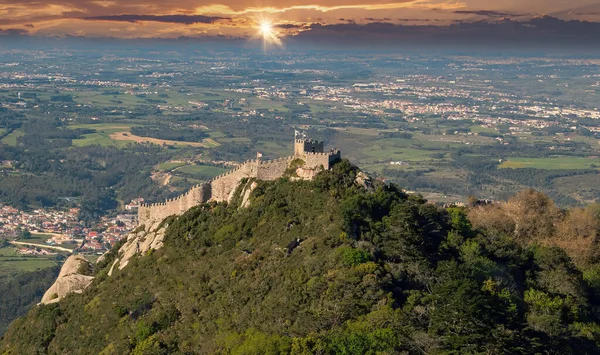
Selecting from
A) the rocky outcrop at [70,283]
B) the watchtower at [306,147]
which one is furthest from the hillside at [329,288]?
the watchtower at [306,147]

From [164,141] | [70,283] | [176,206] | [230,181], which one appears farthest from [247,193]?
[164,141]

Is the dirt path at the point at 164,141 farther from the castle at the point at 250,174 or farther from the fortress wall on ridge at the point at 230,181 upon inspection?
the fortress wall on ridge at the point at 230,181

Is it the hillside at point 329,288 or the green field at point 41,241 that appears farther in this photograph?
the green field at point 41,241

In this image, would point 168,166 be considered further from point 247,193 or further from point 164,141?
point 247,193

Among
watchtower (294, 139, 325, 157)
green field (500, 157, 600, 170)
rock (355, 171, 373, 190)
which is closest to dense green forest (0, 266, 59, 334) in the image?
watchtower (294, 139, 325, 157)

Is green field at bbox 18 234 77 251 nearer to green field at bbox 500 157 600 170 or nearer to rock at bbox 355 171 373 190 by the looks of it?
rock at bbox 355 171 373 190

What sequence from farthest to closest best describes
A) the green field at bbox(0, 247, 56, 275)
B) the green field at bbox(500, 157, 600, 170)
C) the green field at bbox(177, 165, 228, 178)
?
the green field at bbox(500, 157, 600, 170), the green field at bbox(177, 165, 228, 178), the green field at bbox(0, 247, 56, 275)

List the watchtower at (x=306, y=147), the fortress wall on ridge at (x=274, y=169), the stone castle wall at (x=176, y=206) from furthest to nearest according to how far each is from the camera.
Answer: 1. the stone castle wall at (x=176, y=206)
2. the fortress wall on ridge at (x=274, y=169)
3. the watchtower at (x=306, y=147)
